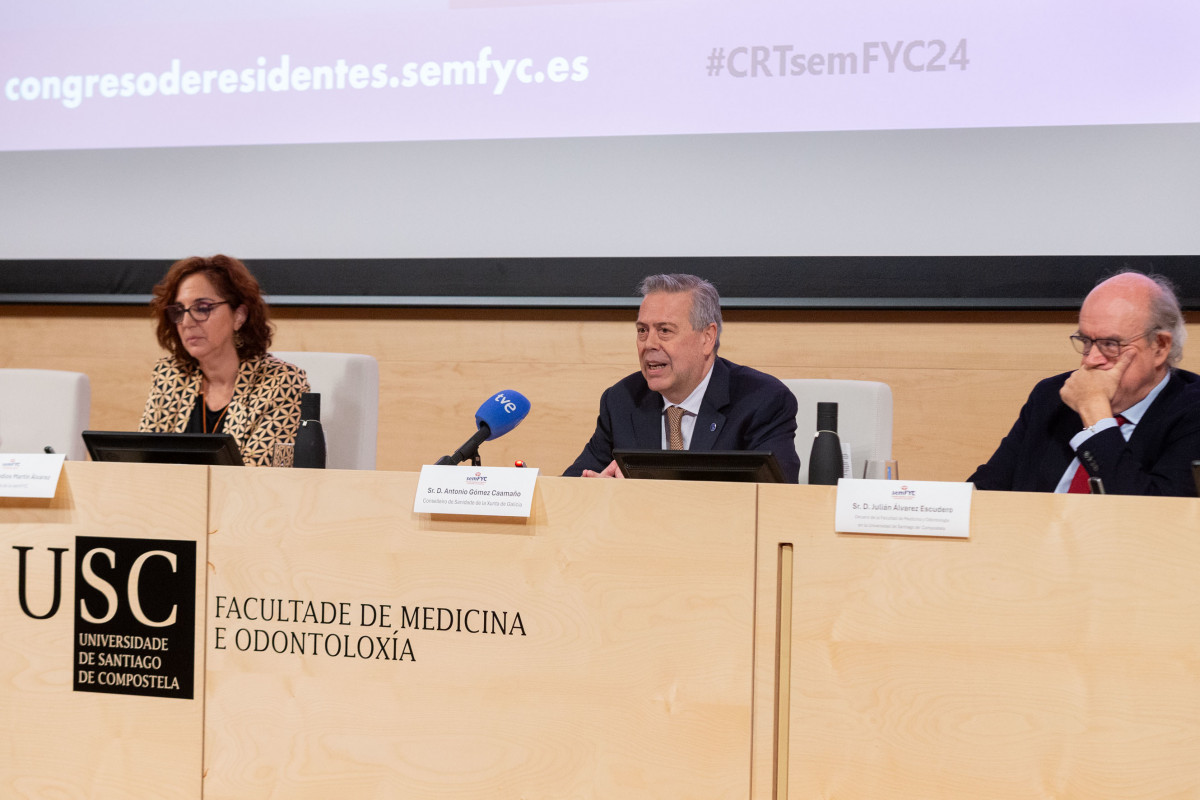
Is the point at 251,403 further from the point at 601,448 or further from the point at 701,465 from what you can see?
the point at 701,465

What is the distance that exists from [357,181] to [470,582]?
203 cm

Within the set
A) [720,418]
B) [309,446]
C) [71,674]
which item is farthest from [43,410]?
[720,418]

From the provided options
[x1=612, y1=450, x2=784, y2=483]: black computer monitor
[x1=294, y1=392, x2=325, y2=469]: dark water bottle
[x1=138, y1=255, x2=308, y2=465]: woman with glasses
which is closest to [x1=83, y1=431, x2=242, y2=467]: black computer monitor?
[x1=294, y1=392, x2=325, y2=469]: dark water bottle

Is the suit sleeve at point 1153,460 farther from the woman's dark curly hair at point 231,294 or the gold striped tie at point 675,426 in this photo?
the woman's dark curly hair at point 231,294

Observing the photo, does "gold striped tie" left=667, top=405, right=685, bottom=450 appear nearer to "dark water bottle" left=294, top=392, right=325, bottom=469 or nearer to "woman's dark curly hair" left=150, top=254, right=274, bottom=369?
"dark water bottle" left=294, top=392, right=325, bottom=469

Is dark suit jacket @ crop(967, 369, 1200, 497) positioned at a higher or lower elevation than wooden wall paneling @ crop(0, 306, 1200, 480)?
lower

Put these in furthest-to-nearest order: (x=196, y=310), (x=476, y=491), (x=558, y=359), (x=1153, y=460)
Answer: (x=558, y=359) < (x=196, y=310) < (x=1153, y=460) < (x=476, y=491)

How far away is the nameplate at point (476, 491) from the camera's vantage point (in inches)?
53.1

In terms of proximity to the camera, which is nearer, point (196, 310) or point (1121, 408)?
point (1121, 408)

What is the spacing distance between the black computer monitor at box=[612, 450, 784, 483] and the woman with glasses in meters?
1.24

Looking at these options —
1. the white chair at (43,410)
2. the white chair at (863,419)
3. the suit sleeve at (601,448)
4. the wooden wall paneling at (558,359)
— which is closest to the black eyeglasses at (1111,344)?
the white chair at (863,419)

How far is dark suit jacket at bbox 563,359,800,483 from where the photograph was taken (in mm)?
2184

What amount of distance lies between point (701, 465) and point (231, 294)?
158cm

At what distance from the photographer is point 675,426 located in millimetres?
2344
